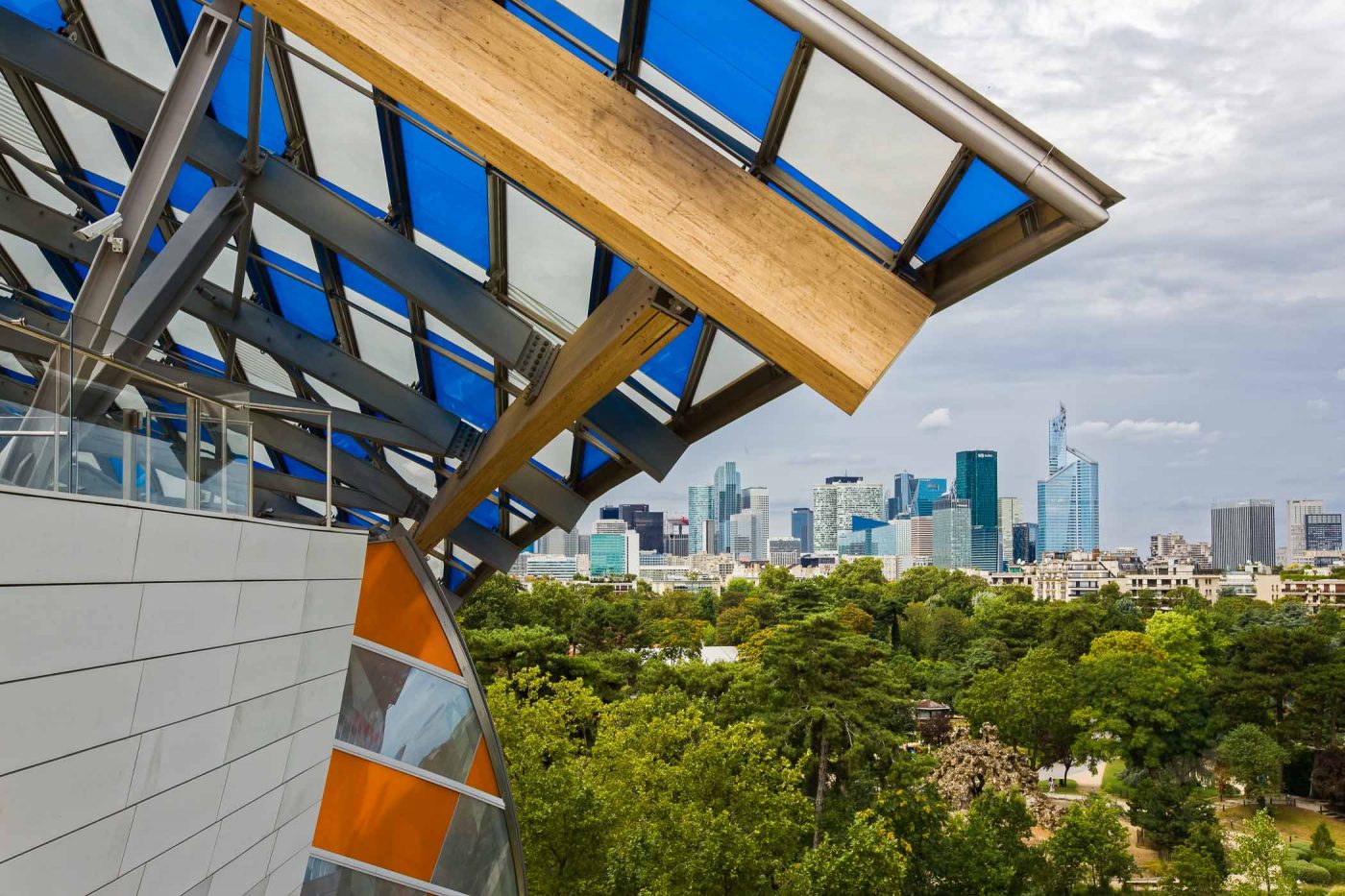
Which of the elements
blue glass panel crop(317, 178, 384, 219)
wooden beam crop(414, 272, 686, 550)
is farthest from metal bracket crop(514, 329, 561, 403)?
blue glass panel crop(317, 178, 384, 219)

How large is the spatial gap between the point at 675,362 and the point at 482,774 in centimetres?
460

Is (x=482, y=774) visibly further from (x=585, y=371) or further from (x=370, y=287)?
(x=370, y=287)

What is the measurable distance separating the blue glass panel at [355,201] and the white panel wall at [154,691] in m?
3.91

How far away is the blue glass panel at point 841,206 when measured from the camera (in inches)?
210

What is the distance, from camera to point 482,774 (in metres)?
9.53

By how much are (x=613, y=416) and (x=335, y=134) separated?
3.86 metres

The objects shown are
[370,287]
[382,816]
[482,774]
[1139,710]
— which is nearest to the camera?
[382,816]

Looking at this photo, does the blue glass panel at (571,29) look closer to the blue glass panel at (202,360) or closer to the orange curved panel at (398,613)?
the orange curved panel at (398,613)

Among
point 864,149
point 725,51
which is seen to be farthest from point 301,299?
point 864,149

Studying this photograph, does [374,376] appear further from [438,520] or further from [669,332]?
[669,332]

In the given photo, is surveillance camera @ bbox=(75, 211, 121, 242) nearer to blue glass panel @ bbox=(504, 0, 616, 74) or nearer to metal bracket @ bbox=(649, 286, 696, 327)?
blue glass panel @ bbox=(504, 0, 616, 74)

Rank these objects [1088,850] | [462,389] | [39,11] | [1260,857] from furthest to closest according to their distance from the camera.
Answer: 1. [1088,850]
2. [1260,857]
3. [462,389]
4. [39,11]

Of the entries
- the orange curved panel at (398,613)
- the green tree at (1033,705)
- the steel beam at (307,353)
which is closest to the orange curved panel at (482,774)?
the orange curved panel at (398,613)

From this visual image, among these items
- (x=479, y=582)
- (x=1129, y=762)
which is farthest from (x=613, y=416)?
(x=1129, y=762)
